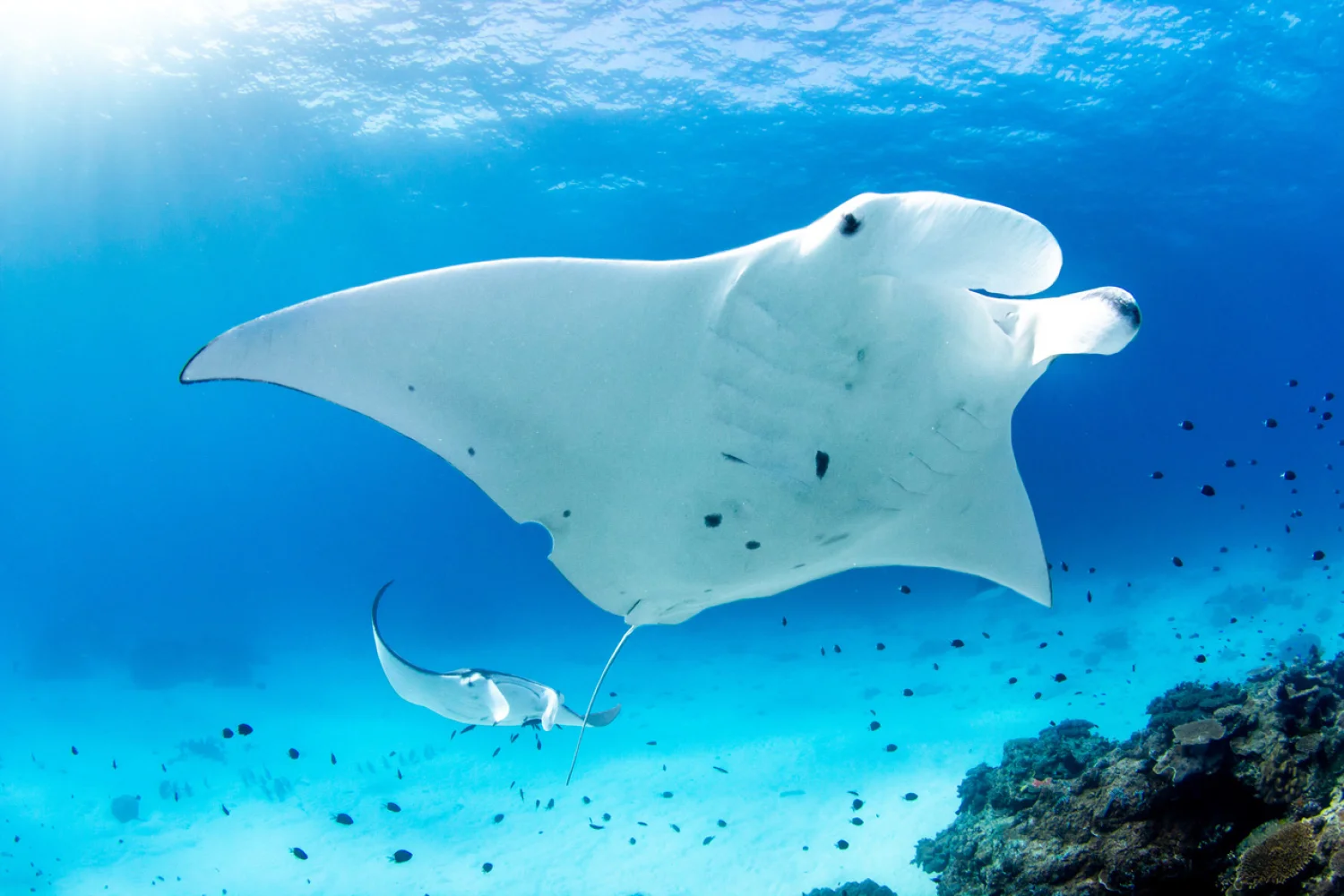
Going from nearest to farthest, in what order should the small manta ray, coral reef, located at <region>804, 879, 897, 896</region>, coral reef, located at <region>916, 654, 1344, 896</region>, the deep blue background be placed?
coral reef, located at <region>916, 654, 1344, 896</region>
the small manta ray
coral reef, located at <region>804, 879, 897, 896</region>
the deep blue background

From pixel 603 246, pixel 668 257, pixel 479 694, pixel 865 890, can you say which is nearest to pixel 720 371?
A: pixel 479 694

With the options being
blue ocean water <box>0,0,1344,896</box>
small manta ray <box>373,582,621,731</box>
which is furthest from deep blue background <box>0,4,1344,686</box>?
small manta ray <box>373,582,621,731</box>

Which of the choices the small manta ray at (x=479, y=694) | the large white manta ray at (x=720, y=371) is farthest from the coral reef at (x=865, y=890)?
the large white manta ray at (x=720, y=371)

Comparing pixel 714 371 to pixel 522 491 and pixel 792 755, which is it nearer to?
pixel 522 491

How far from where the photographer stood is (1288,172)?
17.9 meters

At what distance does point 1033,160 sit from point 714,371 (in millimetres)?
17734

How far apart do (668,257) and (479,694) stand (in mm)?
16743

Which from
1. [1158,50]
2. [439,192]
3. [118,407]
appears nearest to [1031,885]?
[1158,50]

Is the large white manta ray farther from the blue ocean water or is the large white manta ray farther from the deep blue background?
the deep blue background

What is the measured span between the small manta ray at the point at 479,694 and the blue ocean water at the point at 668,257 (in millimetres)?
3512

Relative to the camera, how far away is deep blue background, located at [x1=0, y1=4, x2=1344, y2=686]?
50.5 ft

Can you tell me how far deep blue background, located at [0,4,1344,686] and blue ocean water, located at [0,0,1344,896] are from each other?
14 cm

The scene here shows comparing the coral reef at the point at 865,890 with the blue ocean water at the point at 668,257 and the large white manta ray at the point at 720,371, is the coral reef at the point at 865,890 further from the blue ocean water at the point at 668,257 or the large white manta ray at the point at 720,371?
the large white manta ray at the point at 720,371

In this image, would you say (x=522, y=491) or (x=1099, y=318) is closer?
(x=1099, y=318)
